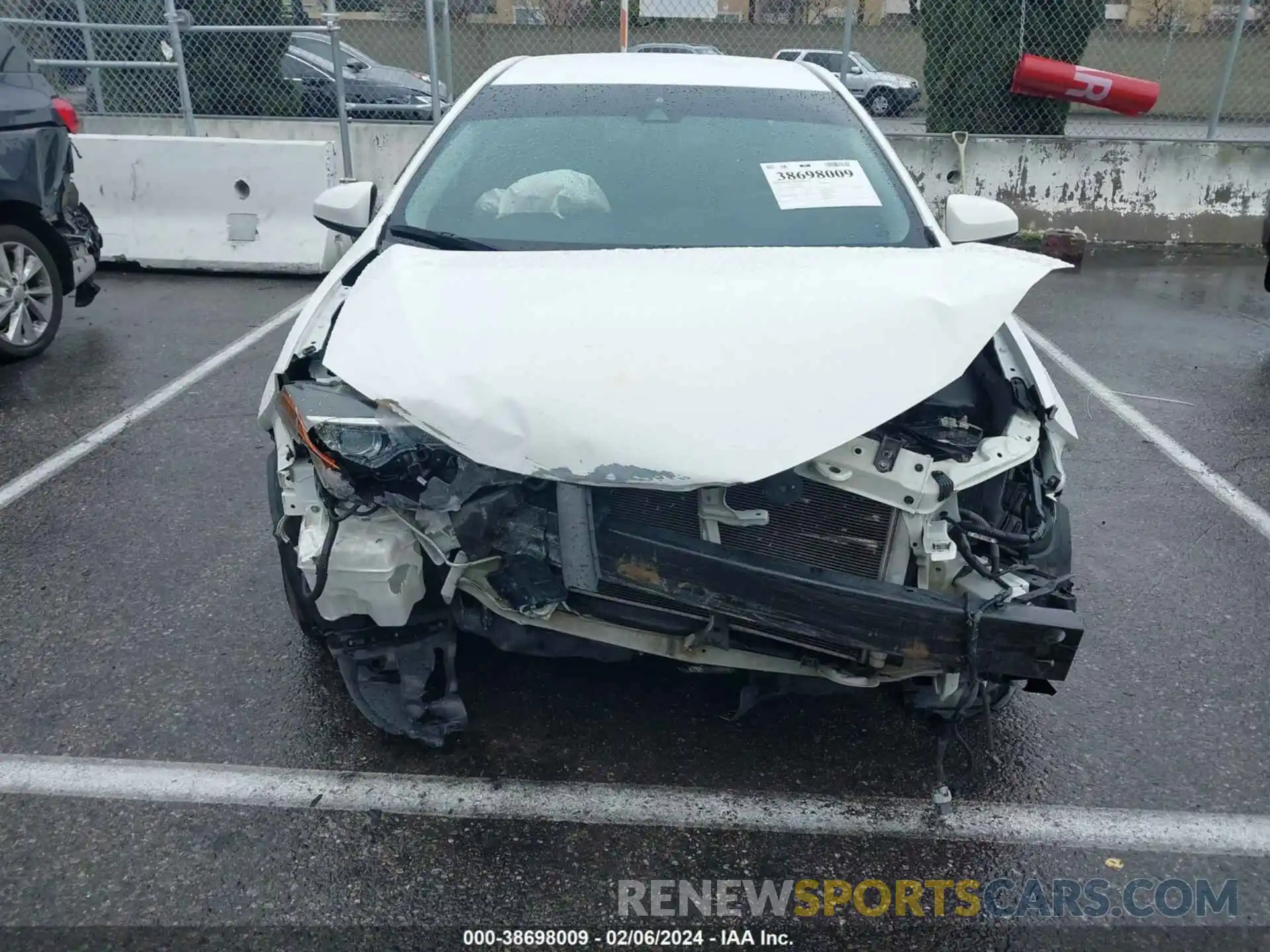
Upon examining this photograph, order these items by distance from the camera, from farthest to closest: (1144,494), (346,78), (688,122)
→ (346,78) → (1144,494) → (688,122)

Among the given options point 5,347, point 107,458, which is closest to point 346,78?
point 5,347

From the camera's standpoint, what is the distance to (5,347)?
5.62 m

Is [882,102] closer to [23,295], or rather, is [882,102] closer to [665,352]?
[23,295]

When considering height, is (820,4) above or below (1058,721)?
above

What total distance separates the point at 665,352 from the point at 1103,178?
8.58 meters

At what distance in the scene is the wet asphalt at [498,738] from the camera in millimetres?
2342

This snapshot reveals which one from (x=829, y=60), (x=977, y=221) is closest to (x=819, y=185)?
(x=977, y=221)

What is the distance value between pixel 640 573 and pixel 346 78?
922 centimetres

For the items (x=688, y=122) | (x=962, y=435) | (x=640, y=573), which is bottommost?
(x=640, y=573)

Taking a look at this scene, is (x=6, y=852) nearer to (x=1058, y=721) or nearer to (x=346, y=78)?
(x=1058, y=721)

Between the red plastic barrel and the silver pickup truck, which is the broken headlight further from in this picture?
the red plastic barrel

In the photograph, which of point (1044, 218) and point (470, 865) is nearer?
point (470, 865)

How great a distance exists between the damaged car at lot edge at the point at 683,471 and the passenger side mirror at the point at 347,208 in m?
0.95

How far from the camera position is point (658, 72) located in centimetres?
403
